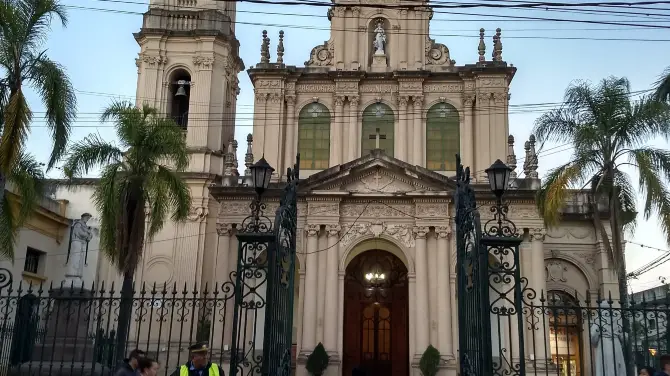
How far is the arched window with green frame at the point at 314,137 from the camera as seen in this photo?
2598cm

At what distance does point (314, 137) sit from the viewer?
1035 inches

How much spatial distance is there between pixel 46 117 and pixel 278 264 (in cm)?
739

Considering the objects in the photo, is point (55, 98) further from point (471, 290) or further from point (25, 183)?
point (471, 290)

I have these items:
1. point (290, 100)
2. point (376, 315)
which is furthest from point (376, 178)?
point (290, 100)

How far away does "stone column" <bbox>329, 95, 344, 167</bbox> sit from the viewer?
84.0 feet

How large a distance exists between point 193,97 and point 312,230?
312 inches

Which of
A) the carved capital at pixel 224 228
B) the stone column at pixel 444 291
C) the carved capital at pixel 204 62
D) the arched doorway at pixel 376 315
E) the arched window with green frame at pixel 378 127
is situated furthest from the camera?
the carved capital at pixel 204 62

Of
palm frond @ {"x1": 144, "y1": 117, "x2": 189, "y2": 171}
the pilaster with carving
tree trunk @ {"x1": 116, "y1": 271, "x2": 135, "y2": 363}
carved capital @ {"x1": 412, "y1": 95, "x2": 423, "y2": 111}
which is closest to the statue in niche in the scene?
the pilaster with carving

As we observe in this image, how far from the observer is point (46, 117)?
14344 millimetres

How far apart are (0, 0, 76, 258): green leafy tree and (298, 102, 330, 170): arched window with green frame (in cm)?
1226

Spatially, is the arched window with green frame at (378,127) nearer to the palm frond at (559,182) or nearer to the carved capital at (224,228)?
the carved capital at (224,228)

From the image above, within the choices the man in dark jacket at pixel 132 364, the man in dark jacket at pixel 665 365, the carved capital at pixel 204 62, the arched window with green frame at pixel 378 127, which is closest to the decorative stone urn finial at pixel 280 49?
the carved capital at pixel 204 62

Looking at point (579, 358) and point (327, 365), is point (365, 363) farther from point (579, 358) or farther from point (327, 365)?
point (579, 358)

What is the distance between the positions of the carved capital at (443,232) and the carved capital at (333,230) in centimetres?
343
